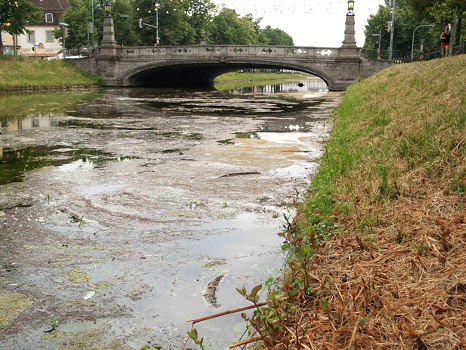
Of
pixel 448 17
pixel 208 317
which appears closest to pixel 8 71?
pixel 448 17

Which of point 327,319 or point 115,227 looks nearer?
point 327,319

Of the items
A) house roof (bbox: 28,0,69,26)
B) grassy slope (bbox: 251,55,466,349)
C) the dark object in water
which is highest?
house roof (bbox: 28,0,69,26)

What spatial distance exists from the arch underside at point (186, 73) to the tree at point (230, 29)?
15695mm

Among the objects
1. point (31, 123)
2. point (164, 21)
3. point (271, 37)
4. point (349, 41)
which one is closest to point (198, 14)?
point (164, 21)

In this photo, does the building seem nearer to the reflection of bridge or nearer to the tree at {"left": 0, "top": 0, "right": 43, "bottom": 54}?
the reflection of bridge

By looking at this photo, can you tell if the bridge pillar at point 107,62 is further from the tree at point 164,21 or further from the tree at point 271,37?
the tree at point 271,37

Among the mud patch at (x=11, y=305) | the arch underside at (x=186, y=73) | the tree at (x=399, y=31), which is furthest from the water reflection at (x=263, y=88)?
the mud patch at (x=11, y=305)

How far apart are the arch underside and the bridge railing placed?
1.05 m

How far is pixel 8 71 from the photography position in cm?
3703

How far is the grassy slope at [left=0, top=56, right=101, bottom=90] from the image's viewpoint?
3541 centimetres

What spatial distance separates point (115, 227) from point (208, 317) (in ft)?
8.31

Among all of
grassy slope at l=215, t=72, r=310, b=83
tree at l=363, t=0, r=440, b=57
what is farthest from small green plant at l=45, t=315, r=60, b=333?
tree at l=363, t=0, r=440, b=57

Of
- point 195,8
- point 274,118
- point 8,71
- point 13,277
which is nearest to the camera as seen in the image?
point 13,277

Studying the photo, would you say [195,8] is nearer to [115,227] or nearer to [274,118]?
[274,118]
